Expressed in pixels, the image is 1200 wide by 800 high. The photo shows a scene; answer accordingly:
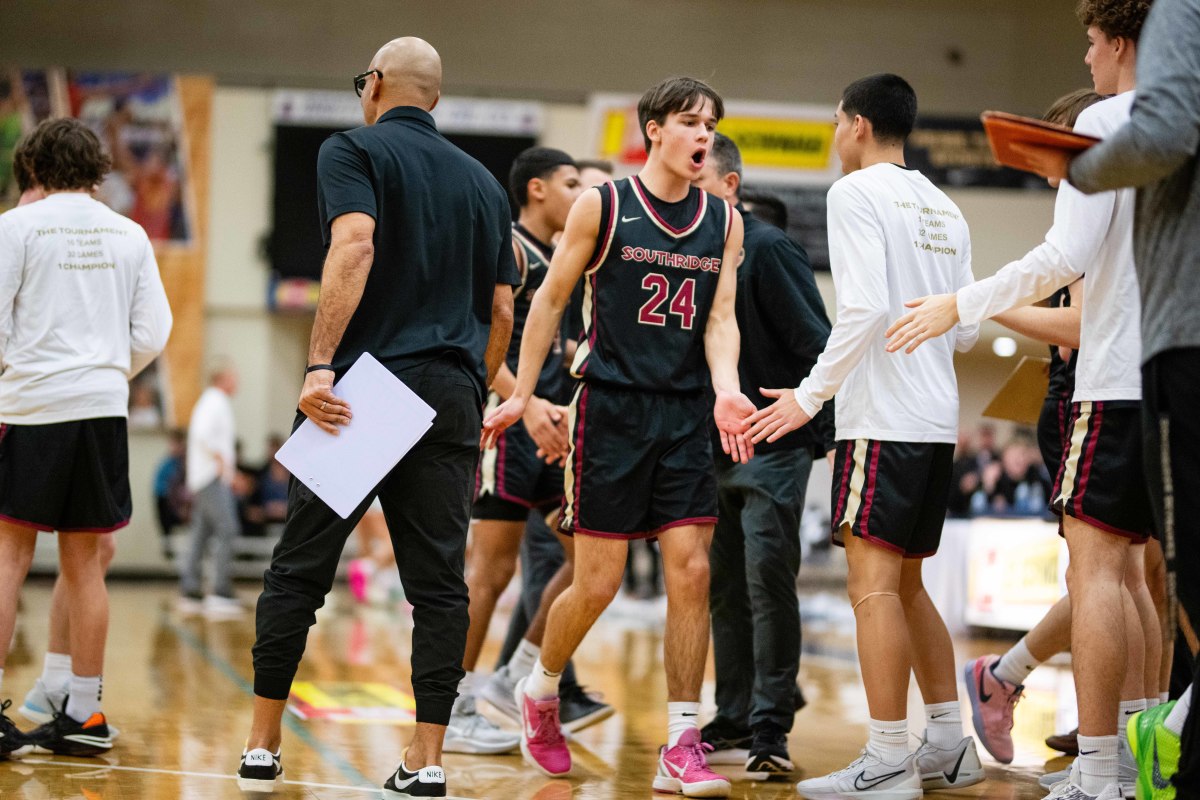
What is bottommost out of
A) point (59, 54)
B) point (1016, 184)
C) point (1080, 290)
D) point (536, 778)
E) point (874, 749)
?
point (536, 778)

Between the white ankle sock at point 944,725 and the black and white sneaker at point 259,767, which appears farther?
the white ankle sock at point 944,725

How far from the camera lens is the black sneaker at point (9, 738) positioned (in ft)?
13.1

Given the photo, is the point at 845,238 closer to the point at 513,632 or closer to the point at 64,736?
the point at 513,632

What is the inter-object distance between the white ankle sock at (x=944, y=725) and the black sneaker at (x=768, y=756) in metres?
0.45

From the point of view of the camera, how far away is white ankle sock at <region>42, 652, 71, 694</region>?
14.5 feet

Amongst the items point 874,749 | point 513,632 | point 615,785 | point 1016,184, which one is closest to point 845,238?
point 874,749

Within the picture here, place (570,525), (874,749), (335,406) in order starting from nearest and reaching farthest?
1. (335,406)
2. (874,749)
3. (570,525)

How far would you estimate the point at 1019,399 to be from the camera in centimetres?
467

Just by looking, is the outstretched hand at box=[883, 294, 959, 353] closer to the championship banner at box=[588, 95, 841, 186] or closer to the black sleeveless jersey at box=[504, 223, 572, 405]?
the black sleeveless jersey at box=[504, 223, 572, 405]

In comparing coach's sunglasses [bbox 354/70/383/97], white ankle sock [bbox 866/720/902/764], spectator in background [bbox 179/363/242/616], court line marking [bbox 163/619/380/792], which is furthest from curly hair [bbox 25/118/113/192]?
spectator in background [bbox 179/363/242/616]

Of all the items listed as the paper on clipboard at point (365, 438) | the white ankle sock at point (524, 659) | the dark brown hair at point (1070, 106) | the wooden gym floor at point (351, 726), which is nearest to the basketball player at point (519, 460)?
the white ankle sock at point (524, 659)

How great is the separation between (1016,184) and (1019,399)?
35.8 ft

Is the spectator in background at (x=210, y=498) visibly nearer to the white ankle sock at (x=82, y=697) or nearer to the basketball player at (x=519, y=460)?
the basketball player at (x=519, y=460)

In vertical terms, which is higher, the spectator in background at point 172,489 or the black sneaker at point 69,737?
the black sneaker at point 69,737
